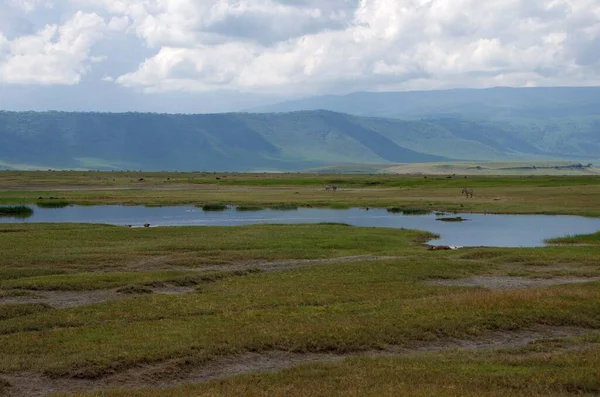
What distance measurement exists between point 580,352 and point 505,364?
2564 mm

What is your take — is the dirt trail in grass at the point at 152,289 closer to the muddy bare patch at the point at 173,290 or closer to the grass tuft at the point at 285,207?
the muddy bare patch at the point at 173,290

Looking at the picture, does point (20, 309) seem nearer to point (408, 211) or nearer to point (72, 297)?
point (72, 297)

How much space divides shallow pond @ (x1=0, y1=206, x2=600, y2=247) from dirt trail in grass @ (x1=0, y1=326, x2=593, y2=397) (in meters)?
28.8

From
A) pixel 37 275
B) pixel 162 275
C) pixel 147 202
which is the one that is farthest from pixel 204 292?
pixel 147 202

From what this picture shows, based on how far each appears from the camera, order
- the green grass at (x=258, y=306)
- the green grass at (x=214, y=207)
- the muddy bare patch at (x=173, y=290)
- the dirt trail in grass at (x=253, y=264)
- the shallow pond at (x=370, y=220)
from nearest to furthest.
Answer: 1. the green grass at (x=258, y=306)
2. the muddy bare patch at (x=173, y=290)
3. the dirt trail in grass at (x=253, y=264)
4. the shallow pond at (x=370, y=220)
5. the green grass at (x=214, y=207)

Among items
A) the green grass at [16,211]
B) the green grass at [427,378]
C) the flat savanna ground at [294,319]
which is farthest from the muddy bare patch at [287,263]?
the green grass at [16,211]

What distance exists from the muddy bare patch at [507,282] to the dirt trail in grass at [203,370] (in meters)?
9.27

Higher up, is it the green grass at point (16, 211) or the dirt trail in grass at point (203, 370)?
the green grass at point (16, 211)

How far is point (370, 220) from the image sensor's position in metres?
71.9

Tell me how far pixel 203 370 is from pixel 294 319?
562 centimetres

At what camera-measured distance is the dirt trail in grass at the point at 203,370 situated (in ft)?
63.9

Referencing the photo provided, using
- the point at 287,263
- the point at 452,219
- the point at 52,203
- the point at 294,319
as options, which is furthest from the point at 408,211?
the point at 294,319

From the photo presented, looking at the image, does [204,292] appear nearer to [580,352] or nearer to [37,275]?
[37,275]

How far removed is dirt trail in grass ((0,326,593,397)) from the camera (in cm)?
1948
